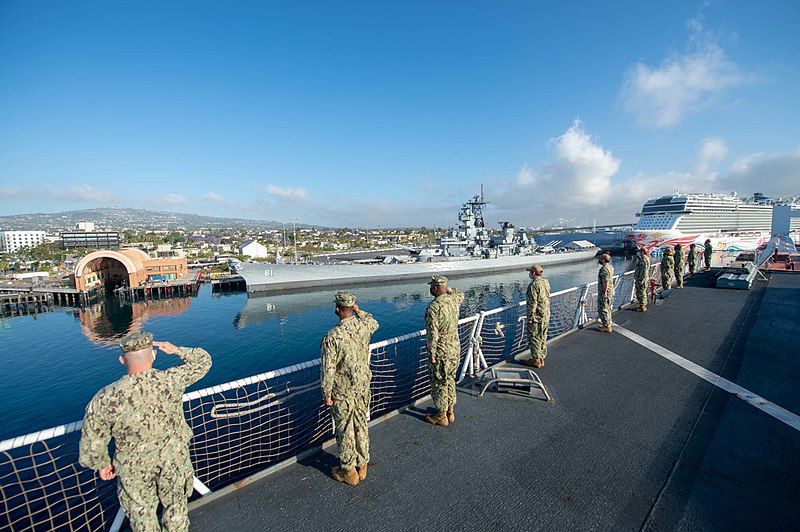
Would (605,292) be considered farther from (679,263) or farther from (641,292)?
(679,263)

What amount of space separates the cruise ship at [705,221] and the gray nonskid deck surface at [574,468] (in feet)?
181

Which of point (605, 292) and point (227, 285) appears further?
point (227, 285)

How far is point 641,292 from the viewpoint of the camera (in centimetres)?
864

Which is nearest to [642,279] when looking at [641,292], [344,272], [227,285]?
[641,292]

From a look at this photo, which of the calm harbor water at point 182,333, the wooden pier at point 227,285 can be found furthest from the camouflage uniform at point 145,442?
the wooden pier at point 227,285

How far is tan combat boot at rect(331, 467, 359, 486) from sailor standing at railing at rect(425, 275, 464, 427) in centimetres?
121

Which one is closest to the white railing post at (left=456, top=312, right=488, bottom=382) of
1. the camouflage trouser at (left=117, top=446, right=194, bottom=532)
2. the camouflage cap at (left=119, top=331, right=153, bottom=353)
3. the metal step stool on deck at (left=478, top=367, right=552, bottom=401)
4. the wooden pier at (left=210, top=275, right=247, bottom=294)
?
the metal step stool on deck at (left=478, top=367, right=552, bottom=401)

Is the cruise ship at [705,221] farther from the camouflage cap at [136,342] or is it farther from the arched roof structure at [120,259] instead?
the arched roof structure at [120,259]

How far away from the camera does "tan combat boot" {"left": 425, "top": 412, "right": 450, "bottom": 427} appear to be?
3.91 m

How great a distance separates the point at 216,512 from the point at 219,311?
30.8 m

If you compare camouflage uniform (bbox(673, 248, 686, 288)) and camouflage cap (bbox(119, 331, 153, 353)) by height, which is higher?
camouflage cap (bbox(119, 331, 153, 353))

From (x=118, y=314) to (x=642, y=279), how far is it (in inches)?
1510

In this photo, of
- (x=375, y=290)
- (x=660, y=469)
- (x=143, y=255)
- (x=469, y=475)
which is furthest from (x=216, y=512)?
(x=143, y=255)

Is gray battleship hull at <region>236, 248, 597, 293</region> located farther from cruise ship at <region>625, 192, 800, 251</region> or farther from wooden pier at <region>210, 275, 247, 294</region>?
cruise ship at <region>625, 192, 800, 251</region>
